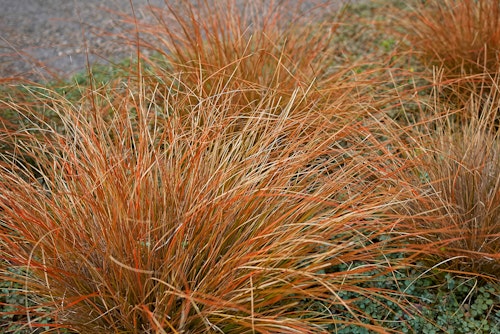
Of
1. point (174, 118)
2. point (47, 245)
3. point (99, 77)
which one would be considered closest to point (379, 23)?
point (99, 77)

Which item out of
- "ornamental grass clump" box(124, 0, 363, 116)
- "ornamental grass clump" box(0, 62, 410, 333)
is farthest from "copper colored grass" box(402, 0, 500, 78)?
"ornamental grass clump" box(0, 62, 410, 333)

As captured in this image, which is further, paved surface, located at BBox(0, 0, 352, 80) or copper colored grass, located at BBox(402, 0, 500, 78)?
paved surface, located at BBox(0, 0, 352, 80)

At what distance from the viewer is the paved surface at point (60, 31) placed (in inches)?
180

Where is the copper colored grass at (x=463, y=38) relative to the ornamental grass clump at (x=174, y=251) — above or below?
above

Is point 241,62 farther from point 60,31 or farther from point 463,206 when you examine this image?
point 60,31

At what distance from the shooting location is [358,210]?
2365mm

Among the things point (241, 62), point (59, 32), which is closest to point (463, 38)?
point (241, 62)

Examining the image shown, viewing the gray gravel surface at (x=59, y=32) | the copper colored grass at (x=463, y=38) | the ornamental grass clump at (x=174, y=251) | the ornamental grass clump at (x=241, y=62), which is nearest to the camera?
the ornamental grass clump at (x=174, y=251)

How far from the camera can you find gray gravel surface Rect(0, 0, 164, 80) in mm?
4574

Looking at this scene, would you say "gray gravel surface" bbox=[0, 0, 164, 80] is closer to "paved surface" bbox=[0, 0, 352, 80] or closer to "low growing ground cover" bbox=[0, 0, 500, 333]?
"paved surface" bbox=[0, 0, 352, 80]

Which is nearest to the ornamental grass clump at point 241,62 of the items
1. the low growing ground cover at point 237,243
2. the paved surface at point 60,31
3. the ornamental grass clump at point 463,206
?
the low growing ground cover at point 237,243

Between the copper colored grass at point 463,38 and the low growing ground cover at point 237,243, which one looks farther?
the copper colored grass at point 463,38

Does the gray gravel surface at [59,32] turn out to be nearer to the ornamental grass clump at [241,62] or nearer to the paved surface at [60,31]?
the paved surface at [60,31]

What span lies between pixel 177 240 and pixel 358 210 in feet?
2.39
